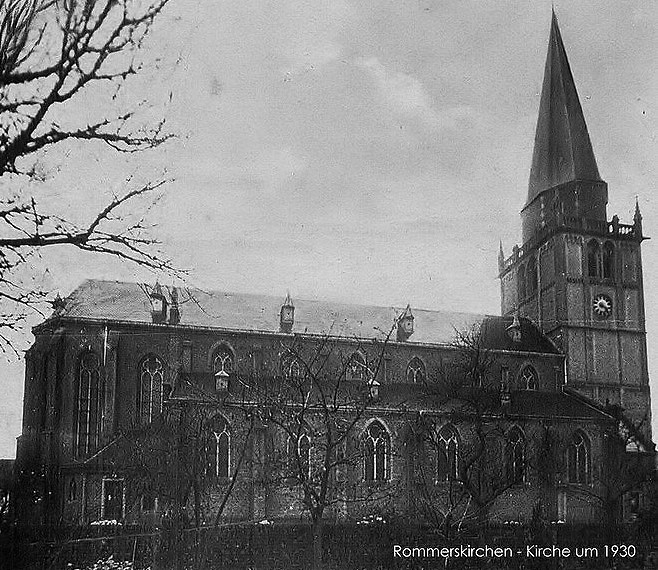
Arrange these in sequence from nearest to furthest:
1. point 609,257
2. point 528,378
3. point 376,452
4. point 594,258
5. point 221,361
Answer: point 376,452
point 221,361
point 528,378
point 594,258
point 609,257

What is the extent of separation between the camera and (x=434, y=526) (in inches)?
768

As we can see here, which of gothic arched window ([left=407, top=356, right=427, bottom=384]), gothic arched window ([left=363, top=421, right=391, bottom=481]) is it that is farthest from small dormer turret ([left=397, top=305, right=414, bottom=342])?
gothic arched window ([left=363, top=421, right=391, bottom=481])

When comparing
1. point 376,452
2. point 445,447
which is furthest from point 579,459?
point 376,452

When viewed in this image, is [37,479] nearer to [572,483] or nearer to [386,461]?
[386,461]

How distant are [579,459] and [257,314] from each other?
14.6m

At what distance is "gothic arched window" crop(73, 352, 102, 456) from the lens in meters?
34.2

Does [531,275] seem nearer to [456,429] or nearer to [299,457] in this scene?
[456,429]

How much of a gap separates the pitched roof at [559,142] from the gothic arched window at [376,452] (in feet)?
40.1

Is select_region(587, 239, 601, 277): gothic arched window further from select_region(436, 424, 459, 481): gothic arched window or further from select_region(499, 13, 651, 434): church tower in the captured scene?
select_region(436, 424, 459, 481): gothic arched window

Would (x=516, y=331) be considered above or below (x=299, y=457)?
above

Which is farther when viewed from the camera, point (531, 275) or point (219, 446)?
point (531, 275)

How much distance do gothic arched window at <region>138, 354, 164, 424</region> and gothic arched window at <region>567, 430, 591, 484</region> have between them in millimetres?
16788

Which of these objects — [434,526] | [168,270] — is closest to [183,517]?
[434,526]

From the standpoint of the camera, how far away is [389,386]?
3591 centimetres
